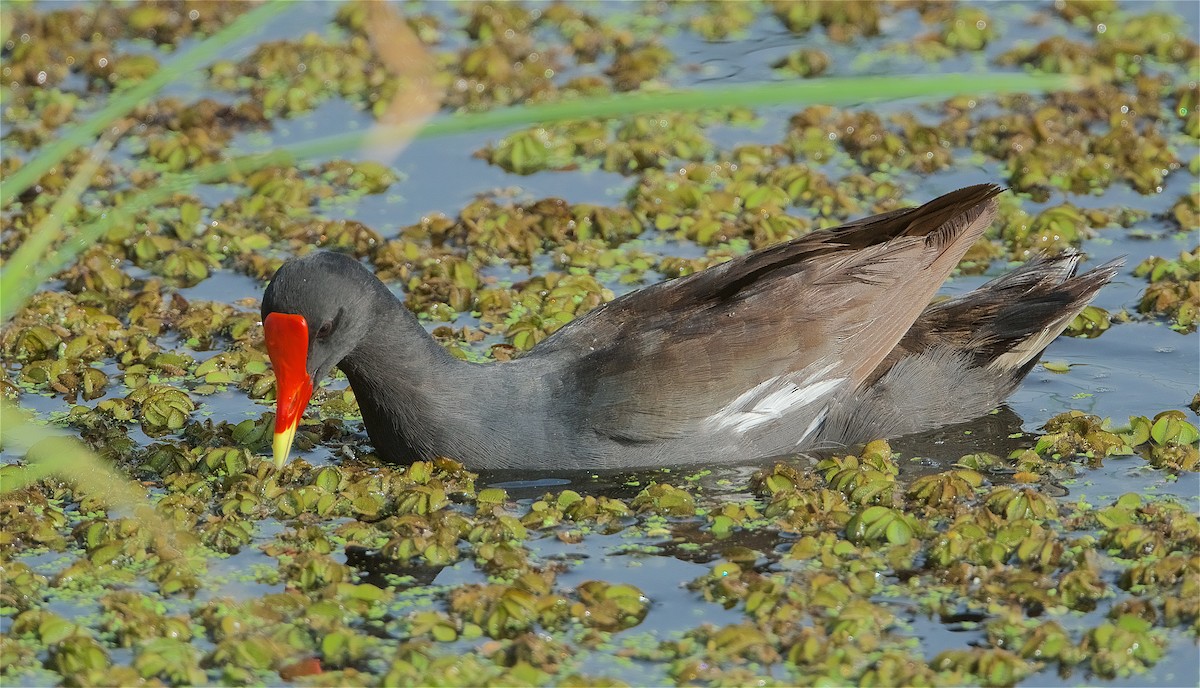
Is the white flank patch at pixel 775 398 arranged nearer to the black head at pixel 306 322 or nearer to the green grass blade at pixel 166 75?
the black head at pixel 306 322

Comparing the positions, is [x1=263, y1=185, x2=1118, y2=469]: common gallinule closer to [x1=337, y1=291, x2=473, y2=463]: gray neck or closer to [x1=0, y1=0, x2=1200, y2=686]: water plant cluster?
[x1=337, y1=291, x2=473, y2=463]: gray neck

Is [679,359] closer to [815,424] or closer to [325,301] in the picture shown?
[815,424]

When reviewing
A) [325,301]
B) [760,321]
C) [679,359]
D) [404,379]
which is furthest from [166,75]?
[760,321]

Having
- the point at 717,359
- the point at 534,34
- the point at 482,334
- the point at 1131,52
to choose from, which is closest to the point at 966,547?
the point at 717,359

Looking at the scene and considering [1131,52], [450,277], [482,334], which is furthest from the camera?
[1131,52]

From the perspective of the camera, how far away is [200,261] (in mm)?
6305

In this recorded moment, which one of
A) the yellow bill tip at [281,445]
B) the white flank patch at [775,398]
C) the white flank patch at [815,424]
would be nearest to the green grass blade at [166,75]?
the yellow bill tip at [281,445]

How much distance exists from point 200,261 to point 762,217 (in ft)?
7.19

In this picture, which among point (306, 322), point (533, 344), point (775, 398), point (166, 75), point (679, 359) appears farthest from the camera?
point (533, 344)

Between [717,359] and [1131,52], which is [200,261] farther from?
[1131,52]

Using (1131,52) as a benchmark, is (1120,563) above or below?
below

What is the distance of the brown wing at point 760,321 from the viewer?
4.66m

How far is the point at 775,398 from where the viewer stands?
15.6ft

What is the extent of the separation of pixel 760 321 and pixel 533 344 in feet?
3.75
